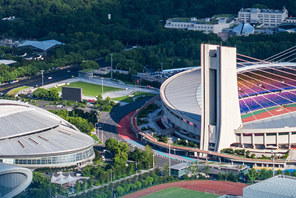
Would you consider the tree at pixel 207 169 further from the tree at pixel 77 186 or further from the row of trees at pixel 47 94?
the row of trees at pixel 47 94

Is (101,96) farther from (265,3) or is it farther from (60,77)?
(265,3)

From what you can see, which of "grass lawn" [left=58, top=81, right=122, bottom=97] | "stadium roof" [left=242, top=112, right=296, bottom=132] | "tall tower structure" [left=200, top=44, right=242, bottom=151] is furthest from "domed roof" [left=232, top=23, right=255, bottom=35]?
"tall tower structure" [left=200, top=44, right=242, bottom=151]

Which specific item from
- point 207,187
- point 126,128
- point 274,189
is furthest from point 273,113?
point 274,189

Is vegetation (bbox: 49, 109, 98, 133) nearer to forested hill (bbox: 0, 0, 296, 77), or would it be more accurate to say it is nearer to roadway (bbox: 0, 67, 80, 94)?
roadway (bbox: 0, 67, 80, 94)

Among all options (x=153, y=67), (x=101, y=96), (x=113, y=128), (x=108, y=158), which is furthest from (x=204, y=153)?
(x=153, y=67)

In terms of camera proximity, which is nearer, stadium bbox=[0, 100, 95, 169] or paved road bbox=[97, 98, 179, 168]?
stadium bbox=[0, 100, 95, 169]

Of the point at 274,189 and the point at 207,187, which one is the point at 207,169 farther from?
the point at 274,189
